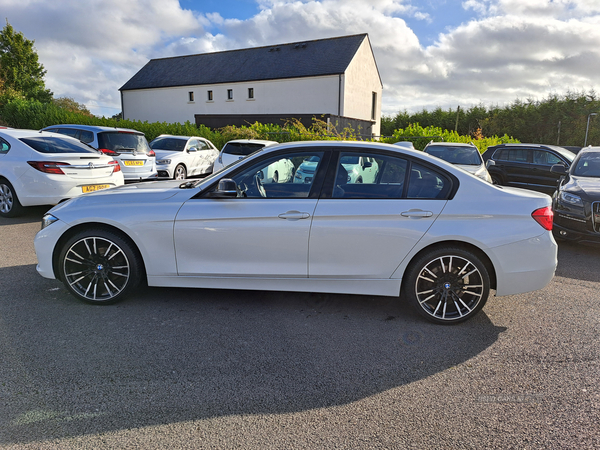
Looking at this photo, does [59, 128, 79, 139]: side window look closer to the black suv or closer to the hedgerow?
the hedgerow

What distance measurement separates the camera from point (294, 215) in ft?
12.5

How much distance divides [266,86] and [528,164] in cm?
2817

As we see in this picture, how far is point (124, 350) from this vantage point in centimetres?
334

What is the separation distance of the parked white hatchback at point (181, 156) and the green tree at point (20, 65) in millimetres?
39958

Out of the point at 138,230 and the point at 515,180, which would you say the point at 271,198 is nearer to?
the point at 138,230

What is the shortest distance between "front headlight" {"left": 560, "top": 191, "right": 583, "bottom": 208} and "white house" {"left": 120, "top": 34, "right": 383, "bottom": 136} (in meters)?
21.5

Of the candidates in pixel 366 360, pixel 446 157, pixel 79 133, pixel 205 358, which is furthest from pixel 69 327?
pixel 446 157

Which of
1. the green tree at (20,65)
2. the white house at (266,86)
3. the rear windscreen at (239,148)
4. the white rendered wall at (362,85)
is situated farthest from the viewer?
the green tree at (20,65)

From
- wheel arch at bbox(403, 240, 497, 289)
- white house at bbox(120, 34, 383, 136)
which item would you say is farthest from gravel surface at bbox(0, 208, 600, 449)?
white house at bbox(120, 34, 383, 136)

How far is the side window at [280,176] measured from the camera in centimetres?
398

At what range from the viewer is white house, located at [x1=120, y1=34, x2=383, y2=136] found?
111 feet

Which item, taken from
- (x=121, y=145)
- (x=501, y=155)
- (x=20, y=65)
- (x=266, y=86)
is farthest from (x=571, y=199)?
(x=20, y=65)

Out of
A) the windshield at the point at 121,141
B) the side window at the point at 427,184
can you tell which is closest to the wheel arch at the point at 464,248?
the side window at the point at 427,184

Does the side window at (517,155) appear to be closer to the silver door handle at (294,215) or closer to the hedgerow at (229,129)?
the hedgerow at (229,129)
